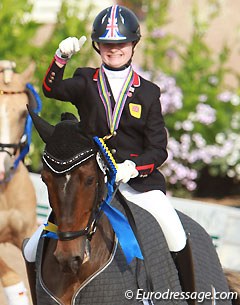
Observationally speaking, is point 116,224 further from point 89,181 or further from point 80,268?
point 89,181

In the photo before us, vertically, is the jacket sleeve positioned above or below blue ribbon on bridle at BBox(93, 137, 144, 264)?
above

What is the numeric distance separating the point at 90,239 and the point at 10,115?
2.87 m

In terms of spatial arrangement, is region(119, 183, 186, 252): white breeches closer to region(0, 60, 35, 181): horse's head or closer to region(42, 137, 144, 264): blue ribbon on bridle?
region(42, 137, 144, 264): blue ribbon on bridle

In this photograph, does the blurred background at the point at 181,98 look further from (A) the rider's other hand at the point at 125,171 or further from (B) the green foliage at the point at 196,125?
(A) the rider's other hand at the point at 125,171

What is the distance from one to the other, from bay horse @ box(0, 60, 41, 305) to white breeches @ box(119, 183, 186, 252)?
219 centimetres

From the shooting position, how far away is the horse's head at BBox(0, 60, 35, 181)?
745 cm

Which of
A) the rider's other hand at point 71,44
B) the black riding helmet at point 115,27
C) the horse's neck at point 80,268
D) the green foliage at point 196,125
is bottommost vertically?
the green foliage at point 196,125

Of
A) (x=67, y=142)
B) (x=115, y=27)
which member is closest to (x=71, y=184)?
(x=67, y=142)

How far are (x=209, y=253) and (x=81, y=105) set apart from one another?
1414 mm

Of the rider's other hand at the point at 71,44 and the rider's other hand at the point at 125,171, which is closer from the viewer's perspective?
the rider's other hand at the point at 125,171

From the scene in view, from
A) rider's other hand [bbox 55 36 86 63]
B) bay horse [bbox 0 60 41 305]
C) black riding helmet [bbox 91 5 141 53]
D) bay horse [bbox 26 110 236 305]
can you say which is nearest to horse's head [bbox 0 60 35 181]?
bay horse [bbox 0 60 41 305]
